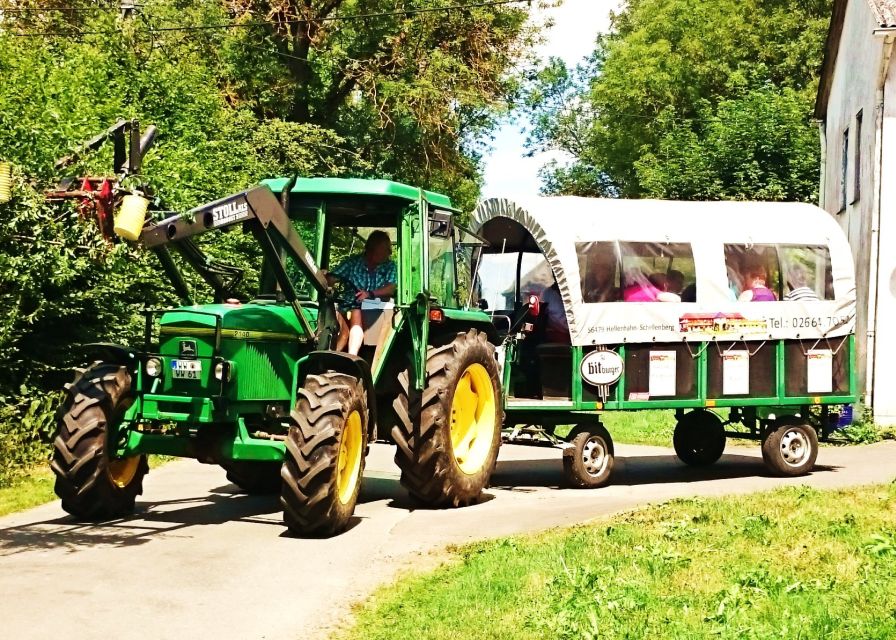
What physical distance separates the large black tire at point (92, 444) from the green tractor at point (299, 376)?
0.01 m

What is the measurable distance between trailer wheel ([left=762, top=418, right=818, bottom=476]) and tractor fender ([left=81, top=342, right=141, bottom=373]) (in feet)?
25.3

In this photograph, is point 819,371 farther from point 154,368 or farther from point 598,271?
point 154,368

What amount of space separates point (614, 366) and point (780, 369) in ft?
7.18

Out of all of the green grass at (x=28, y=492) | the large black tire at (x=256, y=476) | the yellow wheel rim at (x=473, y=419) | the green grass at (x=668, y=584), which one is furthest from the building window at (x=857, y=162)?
the green grass at (x=28, y=492)

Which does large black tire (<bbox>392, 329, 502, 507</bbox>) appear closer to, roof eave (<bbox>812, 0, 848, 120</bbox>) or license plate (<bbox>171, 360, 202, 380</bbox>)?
license plate (<bbox>171, 360, 202, 380</bbox>)

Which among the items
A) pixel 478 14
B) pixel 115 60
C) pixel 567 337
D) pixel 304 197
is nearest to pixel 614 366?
pixel 567 337

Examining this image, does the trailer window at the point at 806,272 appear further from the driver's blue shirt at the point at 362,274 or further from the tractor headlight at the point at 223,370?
the tractor headlight at the point at 223,370

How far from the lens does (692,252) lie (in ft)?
51.0

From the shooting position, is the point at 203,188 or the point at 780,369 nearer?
the point at 780,369

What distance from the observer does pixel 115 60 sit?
83.2 feet

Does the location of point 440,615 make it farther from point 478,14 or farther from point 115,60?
point 478,14

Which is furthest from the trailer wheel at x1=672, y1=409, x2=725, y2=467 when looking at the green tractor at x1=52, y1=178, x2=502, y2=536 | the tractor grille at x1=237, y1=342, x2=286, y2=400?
the tractor grille at x1=237, y1=342, x2=286, y2=400

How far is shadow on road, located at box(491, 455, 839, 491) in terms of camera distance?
15.6 meters

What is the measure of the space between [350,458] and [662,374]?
495 cm
